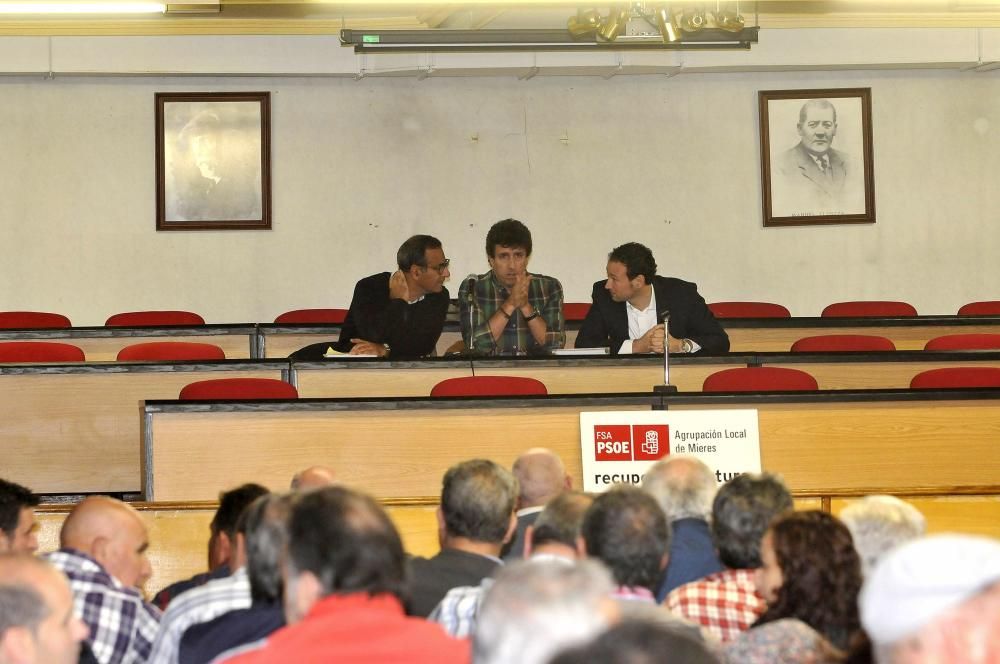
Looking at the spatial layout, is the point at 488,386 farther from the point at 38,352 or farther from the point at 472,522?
the point at 38,352

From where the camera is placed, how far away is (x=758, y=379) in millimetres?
6168

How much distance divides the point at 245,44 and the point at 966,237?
19.9 feet

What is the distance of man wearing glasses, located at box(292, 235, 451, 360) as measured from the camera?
714cm

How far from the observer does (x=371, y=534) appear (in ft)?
7.09

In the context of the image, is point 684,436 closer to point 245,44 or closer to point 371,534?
point 371,534

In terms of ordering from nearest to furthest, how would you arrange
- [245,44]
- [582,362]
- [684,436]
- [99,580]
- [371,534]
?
1. [371,534]
2. [99,580]
3. [684,436]
4. [582,362]
5. [245,44]

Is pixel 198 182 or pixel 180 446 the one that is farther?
pixel 198 182

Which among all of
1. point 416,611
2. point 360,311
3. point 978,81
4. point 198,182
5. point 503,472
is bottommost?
point 416,611

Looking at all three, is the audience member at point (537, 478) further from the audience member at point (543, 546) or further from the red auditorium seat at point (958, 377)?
the red auditorium seat at point (958, 377)

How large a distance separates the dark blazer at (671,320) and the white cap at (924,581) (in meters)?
5.49

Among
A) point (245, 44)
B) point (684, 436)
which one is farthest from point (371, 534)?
point (245, 44)

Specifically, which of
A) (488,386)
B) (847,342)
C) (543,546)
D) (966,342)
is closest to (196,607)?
(543,546)

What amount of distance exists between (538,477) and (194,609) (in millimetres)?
1592

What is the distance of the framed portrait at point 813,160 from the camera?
1077cm
